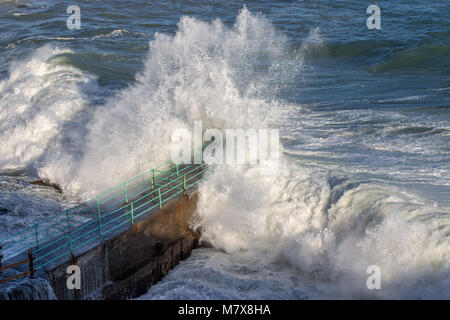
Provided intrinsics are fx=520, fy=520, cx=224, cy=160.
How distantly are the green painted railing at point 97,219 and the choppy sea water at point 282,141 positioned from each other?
1.82 ft

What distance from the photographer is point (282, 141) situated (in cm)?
1175

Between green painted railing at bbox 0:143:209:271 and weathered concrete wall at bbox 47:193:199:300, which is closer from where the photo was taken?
weathered concrete wall at bbox 47:193:199:300

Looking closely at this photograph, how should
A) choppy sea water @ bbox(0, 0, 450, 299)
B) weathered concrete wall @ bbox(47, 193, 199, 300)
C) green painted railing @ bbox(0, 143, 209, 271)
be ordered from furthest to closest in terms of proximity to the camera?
choppy sea water @ bbox(0, 0, 450, 299)
green painted railing @ bbox(0, 143, 209, 271)
weathered concrete wall @ bbox(47, 193, 199, 300)

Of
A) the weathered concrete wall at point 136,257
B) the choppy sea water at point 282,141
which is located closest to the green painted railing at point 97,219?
the weathered concrete wall at point 136,257

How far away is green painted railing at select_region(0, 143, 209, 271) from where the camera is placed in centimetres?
723

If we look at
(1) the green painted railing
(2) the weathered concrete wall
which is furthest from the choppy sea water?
(1) the green painted railing

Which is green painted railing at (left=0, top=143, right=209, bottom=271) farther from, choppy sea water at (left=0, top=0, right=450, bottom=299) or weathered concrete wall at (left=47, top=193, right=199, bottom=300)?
choppy sea water at (left=0, top=0, right=450, bottom=299)

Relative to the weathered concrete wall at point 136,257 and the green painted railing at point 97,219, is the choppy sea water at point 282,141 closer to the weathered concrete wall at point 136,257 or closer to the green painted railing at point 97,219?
the weathered concrete wall at point 136,257

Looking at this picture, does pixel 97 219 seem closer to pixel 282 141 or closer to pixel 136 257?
pixel 136 257

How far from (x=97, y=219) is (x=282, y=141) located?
5.14 meters

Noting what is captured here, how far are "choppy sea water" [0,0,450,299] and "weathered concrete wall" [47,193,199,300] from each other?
0.86ft

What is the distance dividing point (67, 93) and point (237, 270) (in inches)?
373

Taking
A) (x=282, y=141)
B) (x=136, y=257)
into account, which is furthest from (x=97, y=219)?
(x=282, y=141)
